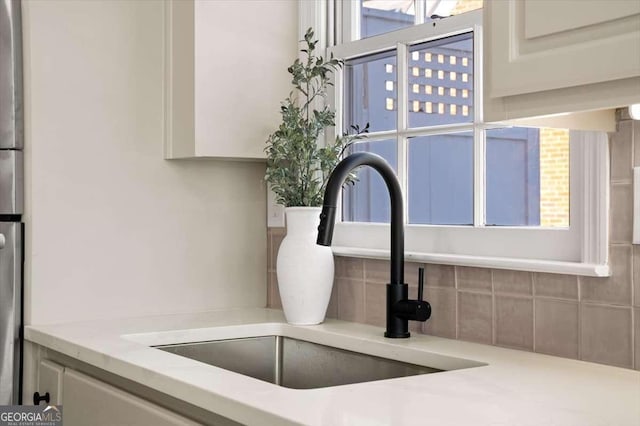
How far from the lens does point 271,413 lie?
127 cm

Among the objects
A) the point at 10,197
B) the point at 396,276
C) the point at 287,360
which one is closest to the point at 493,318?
the point at 396,276

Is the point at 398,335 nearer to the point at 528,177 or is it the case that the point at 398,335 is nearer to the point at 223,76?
the point at 528,177

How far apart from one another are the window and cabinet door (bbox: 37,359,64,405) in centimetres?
76

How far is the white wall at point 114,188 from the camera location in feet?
7.41

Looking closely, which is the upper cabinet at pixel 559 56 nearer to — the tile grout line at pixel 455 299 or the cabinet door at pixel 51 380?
the tile grout line at pixel 455 299

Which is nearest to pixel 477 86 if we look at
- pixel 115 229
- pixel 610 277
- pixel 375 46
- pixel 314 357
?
pixel 375 46

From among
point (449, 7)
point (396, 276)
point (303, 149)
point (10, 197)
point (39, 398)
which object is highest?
point (449, 7)

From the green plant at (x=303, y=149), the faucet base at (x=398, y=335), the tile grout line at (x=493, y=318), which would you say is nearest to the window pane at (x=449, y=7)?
the green plant at (x=303, y=149)

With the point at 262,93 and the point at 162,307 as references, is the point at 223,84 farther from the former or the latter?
the point at 162,307

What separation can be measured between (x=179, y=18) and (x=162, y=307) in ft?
2.62

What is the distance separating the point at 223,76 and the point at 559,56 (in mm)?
1280

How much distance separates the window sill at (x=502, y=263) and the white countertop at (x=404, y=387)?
174 mm

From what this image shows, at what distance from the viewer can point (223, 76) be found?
94.5 inches

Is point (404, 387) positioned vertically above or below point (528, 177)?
below
